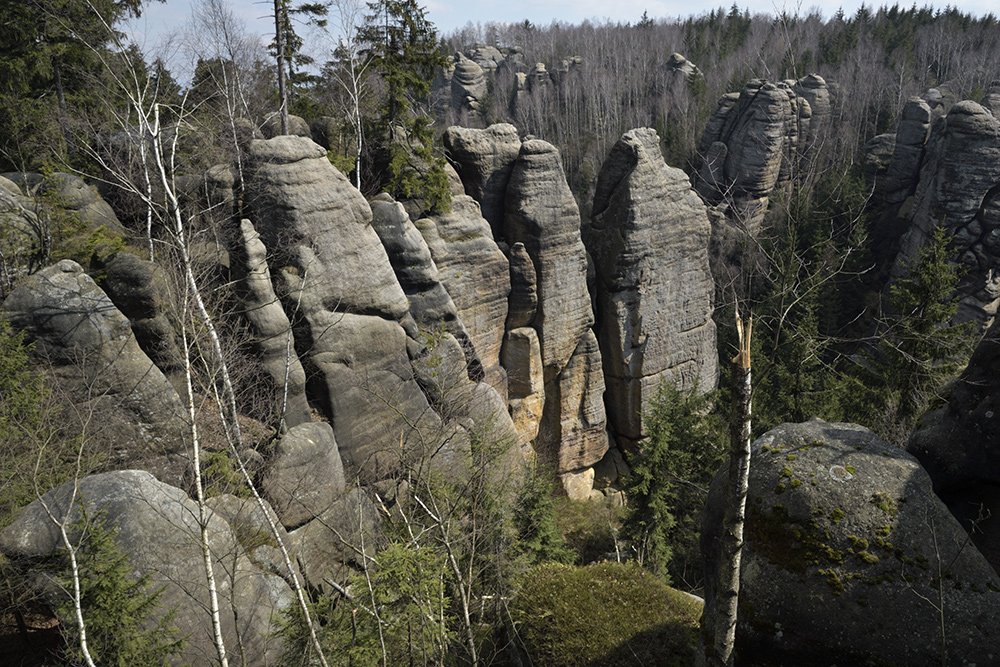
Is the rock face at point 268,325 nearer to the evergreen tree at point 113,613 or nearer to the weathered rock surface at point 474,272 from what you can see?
the evergreen tree at point 113,613

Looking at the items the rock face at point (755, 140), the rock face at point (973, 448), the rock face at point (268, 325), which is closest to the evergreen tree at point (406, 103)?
the rock face at point (268, 325)

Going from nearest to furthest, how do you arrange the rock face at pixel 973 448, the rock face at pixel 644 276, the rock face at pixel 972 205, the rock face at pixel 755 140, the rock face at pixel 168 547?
1. the rock face at pixel 973 448
2. the rock face at pixel 168 547
3. the rock face at pixel 644 276
4. the rock face at pixel 972 205
5. the rock face at pixel 755 140

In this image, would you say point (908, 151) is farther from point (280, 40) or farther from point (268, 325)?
point (268, 325)

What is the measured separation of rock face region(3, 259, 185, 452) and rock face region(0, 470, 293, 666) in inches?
87.1

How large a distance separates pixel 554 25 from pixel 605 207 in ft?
302

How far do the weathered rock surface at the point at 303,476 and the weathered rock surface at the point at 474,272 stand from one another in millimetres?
7726

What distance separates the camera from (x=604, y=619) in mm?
8961

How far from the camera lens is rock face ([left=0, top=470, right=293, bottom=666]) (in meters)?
8.92

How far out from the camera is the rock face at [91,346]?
39.3 feet

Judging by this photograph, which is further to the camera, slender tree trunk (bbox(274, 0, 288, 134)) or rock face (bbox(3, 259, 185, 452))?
slender tree trunk (bbox(274, 0, 288, 134))

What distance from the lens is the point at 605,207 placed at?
2609cm

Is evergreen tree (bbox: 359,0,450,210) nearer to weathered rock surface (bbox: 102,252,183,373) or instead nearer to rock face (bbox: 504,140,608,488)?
rock face (bbox: 504,140,608,488)

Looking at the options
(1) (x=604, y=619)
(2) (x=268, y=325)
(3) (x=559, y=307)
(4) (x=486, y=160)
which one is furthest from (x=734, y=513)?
(4) (x=486, y=160)

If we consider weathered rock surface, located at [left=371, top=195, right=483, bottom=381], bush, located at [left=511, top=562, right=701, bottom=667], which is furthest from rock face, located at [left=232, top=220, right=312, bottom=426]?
bush, located at [left=511, top=562, right=701, bottom=667]
